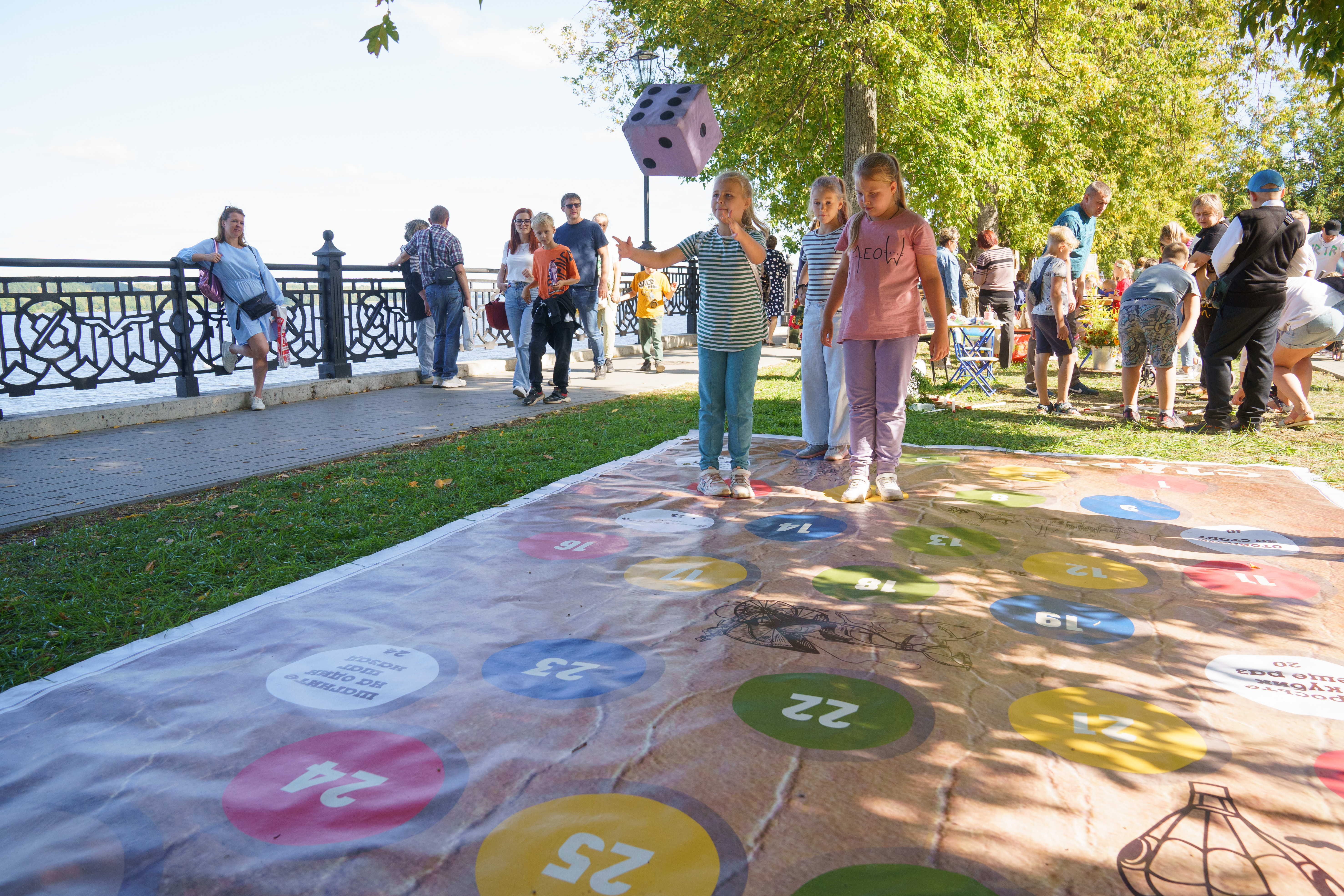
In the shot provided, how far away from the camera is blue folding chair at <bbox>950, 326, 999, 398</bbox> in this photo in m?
10.0

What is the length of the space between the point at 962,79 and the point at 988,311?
315 centimetres

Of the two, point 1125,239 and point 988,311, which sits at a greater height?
point 1125,239

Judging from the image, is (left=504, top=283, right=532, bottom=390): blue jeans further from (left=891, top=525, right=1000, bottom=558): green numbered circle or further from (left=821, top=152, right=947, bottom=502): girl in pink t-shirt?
(left=891, top=525, right=1000, bottom=558): green numbered circle

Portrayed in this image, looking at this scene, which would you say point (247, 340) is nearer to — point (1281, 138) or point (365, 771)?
point (365, 771)

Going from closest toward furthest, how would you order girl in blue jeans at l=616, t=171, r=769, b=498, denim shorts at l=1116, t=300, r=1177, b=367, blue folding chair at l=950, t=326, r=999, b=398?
girl in blue jeans at l=616, t=171, r=769, b=498 → denim shorts at l=1116, t=300, r=1177, b=367 → blue folding chair at l=950, t=326, r=999, b=398

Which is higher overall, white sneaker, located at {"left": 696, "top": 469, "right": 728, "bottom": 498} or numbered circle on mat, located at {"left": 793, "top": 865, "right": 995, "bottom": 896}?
white sneaker, located at {"left": 696, "top": 469, "right": 728, "bottom": 498}

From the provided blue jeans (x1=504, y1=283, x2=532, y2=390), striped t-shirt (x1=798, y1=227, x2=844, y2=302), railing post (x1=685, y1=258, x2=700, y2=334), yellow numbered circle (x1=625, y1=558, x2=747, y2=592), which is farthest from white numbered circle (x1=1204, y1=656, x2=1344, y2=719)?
railing post (x1=685, y1=258, x2=700, y2=334)

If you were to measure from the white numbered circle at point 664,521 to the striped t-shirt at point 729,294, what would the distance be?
108 centimetres

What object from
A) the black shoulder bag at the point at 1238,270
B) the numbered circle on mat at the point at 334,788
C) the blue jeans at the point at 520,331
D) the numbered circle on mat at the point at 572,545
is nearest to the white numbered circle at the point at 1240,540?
the numbered circle on mat at the point at 572,545

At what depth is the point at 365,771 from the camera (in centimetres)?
234

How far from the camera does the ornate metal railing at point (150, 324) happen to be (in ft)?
26.0

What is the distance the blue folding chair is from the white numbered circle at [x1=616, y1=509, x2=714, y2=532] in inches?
236

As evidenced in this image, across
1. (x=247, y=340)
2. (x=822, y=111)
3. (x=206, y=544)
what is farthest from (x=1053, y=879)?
(x=822, y=111)

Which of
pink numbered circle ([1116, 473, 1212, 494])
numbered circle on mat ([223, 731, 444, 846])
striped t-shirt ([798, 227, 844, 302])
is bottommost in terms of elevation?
numbered circle on mat ([223, 731, 444, 846])
